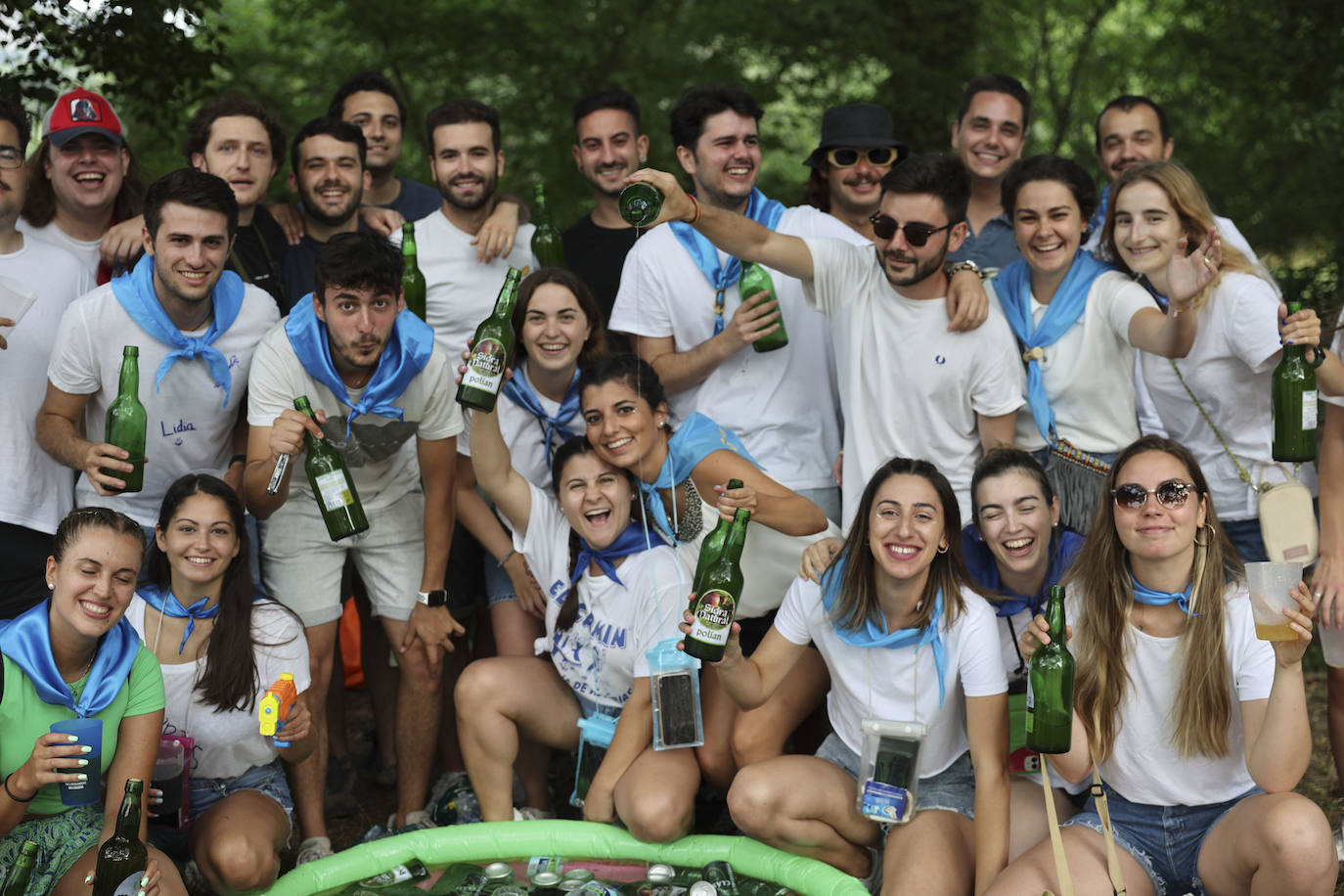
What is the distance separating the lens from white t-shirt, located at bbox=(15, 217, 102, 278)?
5.01 m

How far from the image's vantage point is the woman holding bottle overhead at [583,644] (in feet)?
15.1

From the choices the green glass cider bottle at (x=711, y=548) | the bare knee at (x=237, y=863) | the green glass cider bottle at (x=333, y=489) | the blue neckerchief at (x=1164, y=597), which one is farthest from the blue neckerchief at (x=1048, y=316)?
the bare knee at (x=237, y=863)

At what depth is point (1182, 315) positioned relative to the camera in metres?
4.38

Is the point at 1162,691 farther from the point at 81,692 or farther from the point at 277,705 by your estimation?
the point at 81,692

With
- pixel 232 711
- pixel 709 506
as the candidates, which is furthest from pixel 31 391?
→ pixel 709 506

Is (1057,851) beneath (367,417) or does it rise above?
beneath

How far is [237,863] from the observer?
13.6 feet

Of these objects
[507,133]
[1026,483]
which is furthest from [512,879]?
[507,133]

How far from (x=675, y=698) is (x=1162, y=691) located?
59.3 inches

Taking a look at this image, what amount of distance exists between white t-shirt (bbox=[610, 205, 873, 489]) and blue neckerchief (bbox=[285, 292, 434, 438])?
0.81 m

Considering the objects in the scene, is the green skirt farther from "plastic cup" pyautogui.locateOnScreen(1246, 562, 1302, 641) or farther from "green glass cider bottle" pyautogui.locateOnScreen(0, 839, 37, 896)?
"plastic cup" pyautogui.locateOnScreen(1246, 562, 1302, 641)

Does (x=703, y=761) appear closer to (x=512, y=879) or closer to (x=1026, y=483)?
(x=512, y=879)

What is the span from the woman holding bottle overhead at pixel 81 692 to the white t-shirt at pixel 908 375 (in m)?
2.36

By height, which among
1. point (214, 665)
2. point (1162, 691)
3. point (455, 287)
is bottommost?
point (1162, 691)
